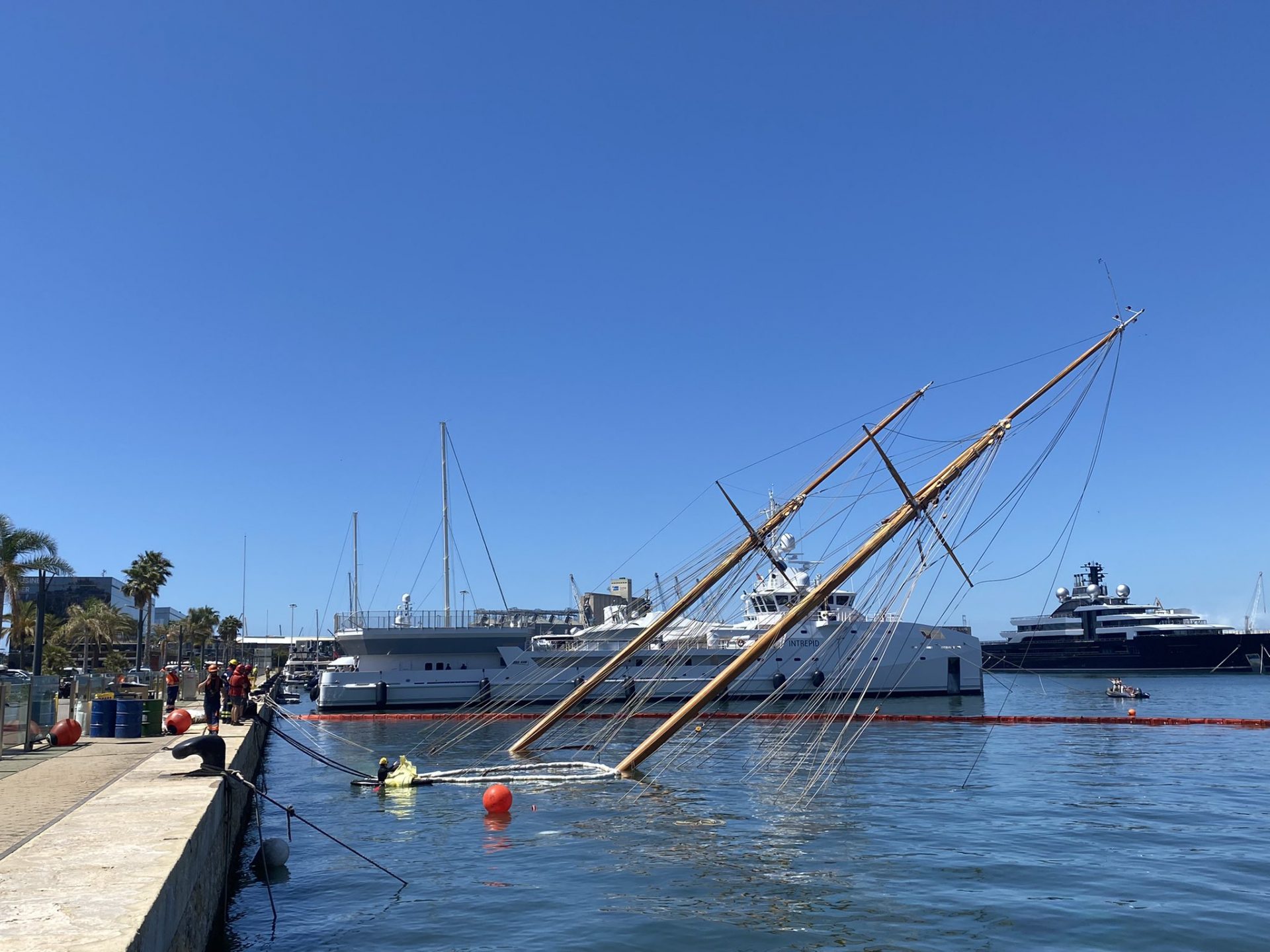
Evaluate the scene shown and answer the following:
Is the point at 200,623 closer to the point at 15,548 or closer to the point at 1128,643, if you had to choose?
the point at 15,548

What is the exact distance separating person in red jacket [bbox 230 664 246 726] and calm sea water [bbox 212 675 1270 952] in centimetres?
254

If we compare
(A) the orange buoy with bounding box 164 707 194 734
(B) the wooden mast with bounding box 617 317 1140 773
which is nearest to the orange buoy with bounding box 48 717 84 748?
(A) the orange buoy with bounding box 164 707 194 734

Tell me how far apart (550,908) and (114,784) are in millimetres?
6957

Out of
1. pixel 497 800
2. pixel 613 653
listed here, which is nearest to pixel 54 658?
pixel 613 653

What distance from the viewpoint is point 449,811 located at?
75.9 ft

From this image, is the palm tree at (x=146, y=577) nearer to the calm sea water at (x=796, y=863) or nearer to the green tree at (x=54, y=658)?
the green tree at (x=54, y=658)

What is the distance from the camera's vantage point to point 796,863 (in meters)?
17.4

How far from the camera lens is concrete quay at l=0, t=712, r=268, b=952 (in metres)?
7.17

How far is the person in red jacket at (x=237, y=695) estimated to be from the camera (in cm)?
2786

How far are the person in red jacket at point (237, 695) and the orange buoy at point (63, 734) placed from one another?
6025 mm

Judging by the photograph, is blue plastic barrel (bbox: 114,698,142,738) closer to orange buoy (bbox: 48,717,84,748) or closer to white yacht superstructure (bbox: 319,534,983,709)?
orange buoy (bbox: 48,717,84,748)

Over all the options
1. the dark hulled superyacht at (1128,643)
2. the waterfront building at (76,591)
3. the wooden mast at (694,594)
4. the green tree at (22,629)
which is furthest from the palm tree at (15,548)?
the dark hulled superyacht at (1128,643)

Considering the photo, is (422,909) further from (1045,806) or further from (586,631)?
(586,631)

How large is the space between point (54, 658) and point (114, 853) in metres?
74.5
